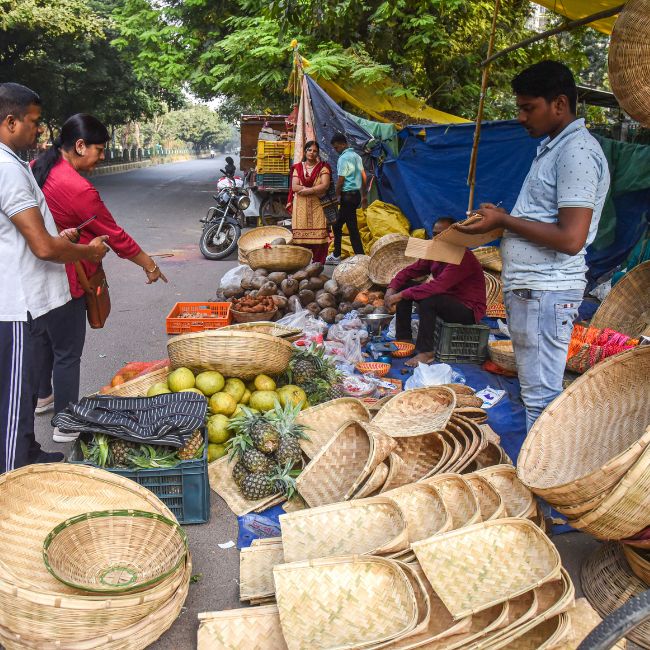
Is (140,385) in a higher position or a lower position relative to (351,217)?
lower

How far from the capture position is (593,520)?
7.29ft

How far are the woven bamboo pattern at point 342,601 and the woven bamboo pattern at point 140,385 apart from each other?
200 cm

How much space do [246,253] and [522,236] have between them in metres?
5.22

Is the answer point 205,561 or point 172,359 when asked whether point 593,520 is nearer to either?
point 205,561

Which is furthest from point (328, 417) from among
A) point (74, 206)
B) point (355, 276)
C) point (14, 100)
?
point (355, 276)

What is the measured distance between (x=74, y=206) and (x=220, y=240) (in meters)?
7.24

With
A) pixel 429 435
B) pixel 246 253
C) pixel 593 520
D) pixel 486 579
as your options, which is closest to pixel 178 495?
pixel 429 435

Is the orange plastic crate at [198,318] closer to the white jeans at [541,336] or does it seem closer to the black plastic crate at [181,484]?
the black plastic crate at [181,484]

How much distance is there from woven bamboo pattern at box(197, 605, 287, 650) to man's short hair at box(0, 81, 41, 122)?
96.5 inches

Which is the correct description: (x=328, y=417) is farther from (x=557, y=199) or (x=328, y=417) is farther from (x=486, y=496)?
(x=557, y=199)

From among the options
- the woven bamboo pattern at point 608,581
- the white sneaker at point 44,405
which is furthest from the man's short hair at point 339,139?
the woven bamboo pattern at point 608,581

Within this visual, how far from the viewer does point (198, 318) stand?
17.0 feet

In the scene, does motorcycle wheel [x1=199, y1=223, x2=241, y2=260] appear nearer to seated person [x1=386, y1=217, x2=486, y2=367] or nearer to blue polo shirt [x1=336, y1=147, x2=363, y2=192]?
blue polo shirt [x1=336, y1=147, x2=363, y2=192]

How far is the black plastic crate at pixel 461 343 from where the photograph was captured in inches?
212
